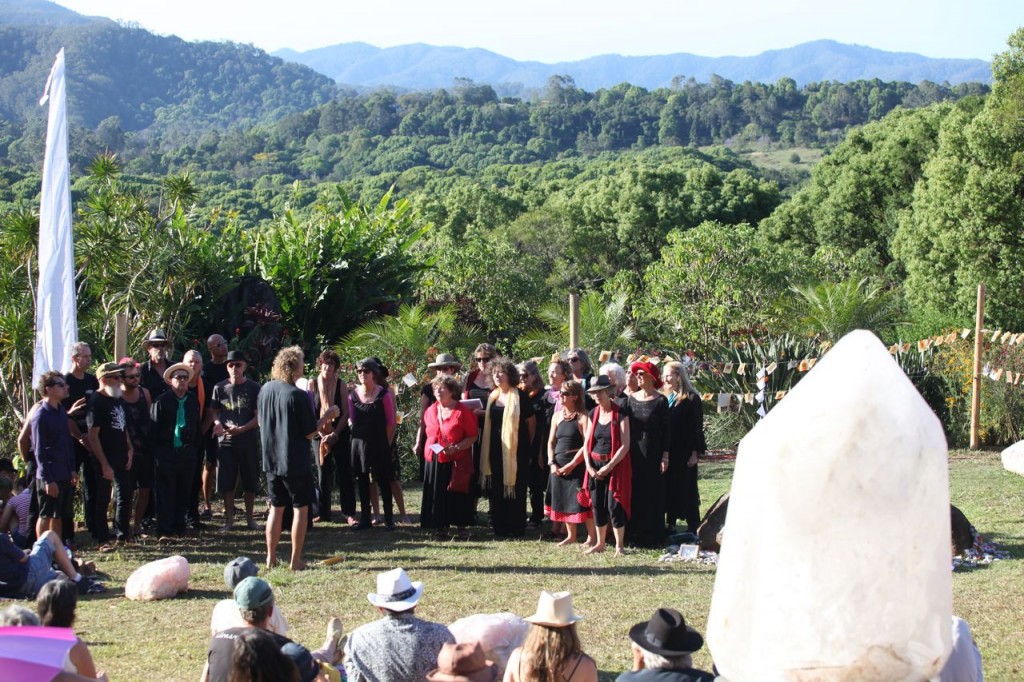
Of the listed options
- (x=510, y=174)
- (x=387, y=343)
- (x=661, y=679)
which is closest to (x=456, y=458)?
(x=387, y=343)

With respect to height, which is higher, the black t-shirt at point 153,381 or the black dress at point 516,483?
the black t-shirt at point 153,381

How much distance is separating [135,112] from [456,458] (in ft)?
660

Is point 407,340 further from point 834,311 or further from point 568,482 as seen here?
point 834,311

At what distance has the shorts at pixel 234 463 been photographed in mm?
10445

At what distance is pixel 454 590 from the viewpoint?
835 centimetres

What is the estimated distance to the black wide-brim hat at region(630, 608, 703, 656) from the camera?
4582 mm

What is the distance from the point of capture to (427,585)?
8.53 m

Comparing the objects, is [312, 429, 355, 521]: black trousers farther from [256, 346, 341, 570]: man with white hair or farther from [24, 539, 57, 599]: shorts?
[24, 539, 57, 599]: shorts

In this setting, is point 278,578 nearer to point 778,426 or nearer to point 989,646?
point 989,646

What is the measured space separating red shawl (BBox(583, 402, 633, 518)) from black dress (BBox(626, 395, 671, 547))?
0.17m

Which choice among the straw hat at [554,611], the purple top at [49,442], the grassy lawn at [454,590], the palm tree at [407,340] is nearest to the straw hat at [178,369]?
the purple top at [49,442]

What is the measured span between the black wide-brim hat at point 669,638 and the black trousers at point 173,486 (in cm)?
640

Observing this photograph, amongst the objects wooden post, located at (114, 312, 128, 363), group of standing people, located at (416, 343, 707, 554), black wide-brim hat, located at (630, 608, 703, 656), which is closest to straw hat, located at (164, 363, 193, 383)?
wooden post, located at (114, 312, 128, 363)

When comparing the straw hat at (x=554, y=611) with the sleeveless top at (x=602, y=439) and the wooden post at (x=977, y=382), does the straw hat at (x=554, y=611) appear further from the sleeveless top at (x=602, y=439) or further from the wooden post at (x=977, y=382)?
the wooden post at (x=977, y=382)
